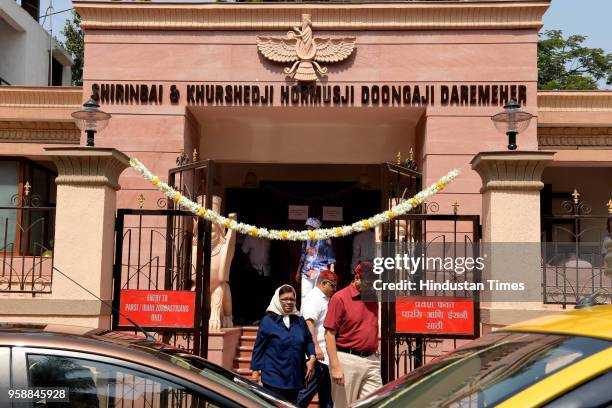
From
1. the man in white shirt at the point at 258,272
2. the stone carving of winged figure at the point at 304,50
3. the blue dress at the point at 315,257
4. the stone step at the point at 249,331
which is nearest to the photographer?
the blue dress at the point at 315,257

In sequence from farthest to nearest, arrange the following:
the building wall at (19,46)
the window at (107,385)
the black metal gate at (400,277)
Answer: the building wall at (19,46)
the black metal gate at (400,277)
the window at (107,385)

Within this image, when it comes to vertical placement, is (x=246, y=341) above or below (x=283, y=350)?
below

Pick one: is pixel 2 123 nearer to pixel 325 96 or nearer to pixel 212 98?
pixel 212 98

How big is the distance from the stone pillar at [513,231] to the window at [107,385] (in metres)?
5.12

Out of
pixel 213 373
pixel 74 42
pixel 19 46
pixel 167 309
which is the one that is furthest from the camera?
pixel 74 42

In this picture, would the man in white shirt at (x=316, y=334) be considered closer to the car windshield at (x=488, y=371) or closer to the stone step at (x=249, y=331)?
the car windshield at (x=488, y=371)

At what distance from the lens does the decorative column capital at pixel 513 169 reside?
782cm

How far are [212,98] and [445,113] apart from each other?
Result: 14.4 feet

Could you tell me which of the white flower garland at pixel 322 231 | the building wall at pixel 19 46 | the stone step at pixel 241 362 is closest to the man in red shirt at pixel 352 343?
the white flower garland at pixel 322 231

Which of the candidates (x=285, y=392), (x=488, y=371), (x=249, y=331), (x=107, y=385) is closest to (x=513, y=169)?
(x=285, y=392)

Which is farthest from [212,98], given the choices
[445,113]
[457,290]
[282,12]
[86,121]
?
[457,290]

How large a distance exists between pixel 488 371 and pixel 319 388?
5.12m

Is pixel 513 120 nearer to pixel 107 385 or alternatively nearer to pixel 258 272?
pixel 107 385

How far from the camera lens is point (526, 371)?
2607 mm
